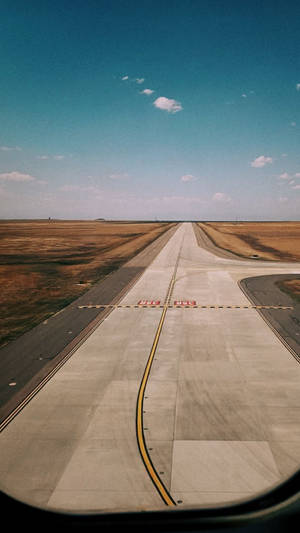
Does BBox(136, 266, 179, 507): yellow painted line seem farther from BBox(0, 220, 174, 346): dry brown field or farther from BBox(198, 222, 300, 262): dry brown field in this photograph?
BBox(198, 222, 300, 262): dry brown field

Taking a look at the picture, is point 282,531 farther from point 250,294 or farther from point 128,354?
point 250,294

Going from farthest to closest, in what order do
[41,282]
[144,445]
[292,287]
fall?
[41,282] < [292,287] < [144,445]

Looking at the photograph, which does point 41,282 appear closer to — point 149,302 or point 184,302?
point 149,302

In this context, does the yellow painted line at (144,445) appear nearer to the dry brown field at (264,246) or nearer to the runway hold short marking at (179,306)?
the runway hold short marking at (179,306)

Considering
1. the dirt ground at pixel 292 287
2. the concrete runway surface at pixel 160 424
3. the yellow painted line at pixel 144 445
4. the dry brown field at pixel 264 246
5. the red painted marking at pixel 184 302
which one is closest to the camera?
the yellow painted line at pixel 144 445

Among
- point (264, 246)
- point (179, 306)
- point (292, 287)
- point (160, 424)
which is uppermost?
point (264, 246)

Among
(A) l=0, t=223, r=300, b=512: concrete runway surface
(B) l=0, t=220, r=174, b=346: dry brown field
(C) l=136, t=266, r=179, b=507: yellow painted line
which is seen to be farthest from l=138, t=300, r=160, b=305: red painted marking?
(C) l=136, t=266, r=179, b=507: yellow painted line

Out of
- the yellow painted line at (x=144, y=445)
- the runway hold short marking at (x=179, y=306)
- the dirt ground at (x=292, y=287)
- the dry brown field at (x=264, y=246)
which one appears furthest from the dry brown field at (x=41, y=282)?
the dry brown field at (x=264, y=246)

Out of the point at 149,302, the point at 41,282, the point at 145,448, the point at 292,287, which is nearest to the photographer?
the point at 145,448

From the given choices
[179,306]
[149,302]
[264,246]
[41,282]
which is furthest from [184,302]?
[264,246]
